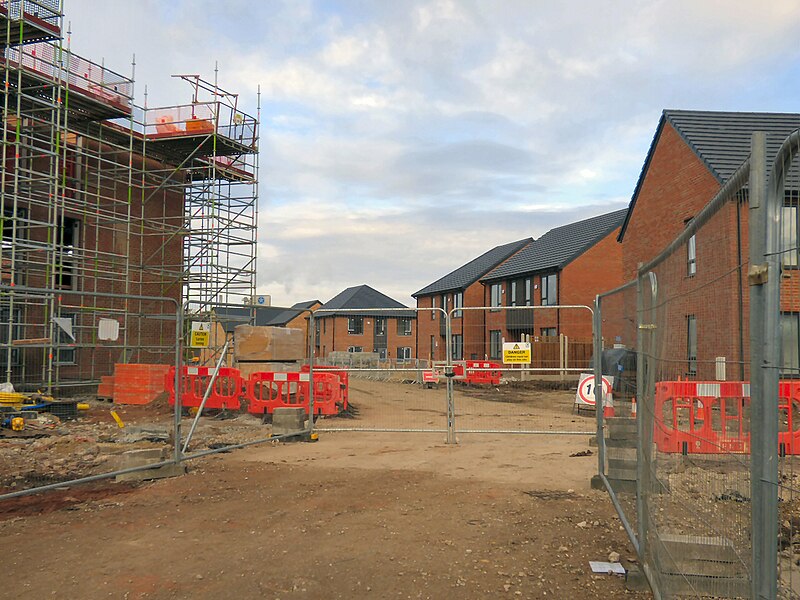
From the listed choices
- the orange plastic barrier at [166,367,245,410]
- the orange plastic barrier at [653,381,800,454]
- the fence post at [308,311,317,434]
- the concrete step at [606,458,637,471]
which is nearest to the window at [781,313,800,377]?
the orange plastic barrier at [653,381,800,454]

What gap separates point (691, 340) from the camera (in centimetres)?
362

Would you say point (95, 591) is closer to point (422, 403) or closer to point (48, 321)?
point (422, 403)

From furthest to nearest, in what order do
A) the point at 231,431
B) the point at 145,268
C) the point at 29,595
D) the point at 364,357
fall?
the point at 364,357 → the point at 145,268 → the point at 231,431 → the point at 29,595

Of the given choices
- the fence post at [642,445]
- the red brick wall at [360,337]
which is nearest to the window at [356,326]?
the red brick wall at [360,337]

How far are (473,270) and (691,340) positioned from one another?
159ft

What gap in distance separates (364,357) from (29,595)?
29875 mm

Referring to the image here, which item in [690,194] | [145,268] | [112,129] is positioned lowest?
[145,268]

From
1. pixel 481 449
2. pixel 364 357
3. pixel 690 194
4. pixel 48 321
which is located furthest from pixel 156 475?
pixel 364 357

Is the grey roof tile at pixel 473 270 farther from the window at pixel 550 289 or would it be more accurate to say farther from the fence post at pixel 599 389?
the fence post at pixel 599 389

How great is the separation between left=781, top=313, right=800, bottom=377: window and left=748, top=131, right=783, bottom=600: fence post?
0.16ft

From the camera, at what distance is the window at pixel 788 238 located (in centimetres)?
222

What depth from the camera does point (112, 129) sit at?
26.1m

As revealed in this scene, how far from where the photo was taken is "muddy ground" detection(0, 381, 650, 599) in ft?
16.8

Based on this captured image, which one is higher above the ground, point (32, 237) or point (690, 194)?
point (690, 194)
